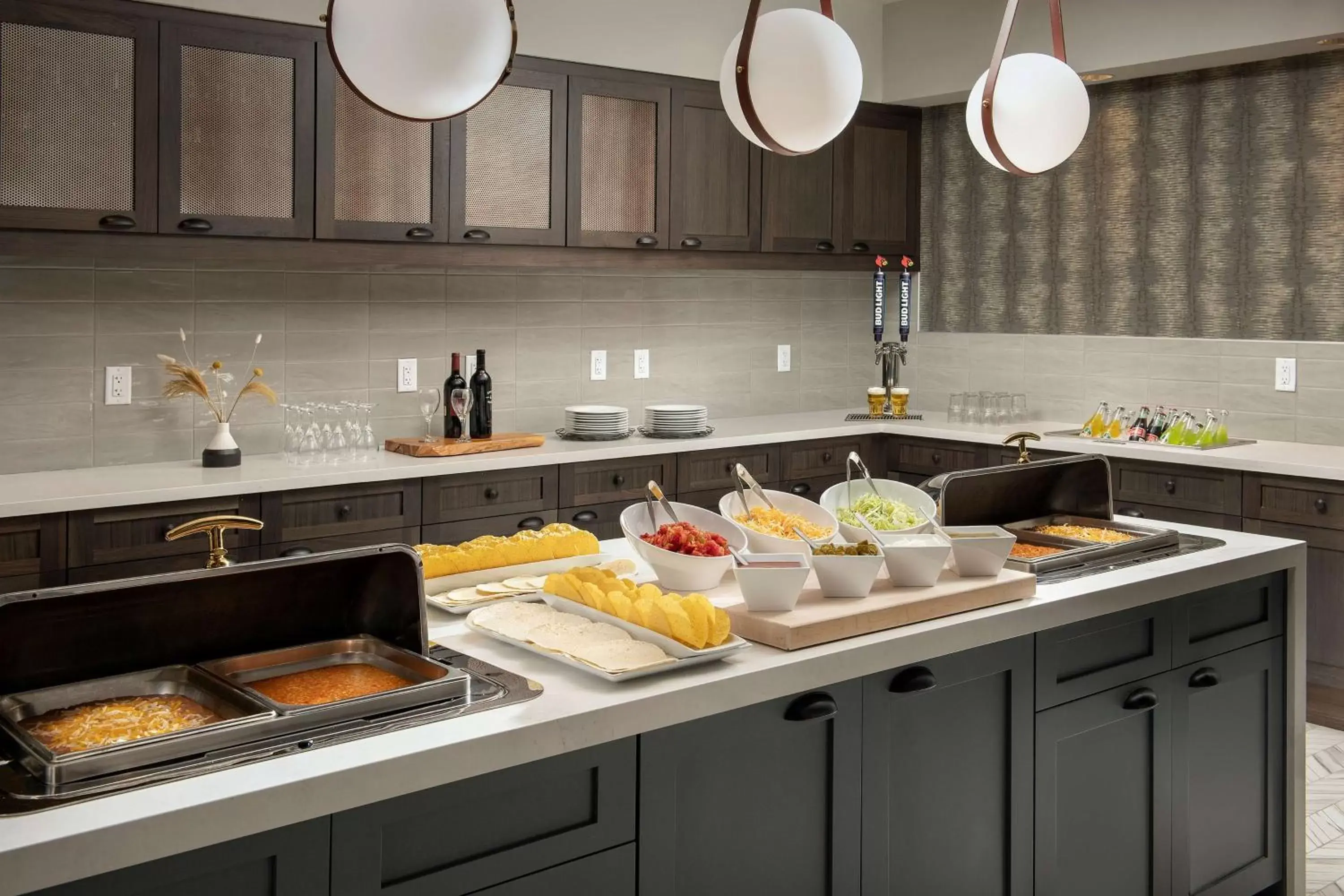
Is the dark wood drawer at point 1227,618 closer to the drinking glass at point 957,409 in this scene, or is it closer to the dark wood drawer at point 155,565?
the dark wood drawer at point 155,565

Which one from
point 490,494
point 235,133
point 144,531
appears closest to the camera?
point 144,531

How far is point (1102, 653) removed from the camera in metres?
2.76

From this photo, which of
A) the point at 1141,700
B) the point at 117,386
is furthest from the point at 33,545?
the point at 1141,700

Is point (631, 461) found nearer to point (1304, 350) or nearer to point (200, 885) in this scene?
point (1304, 350)

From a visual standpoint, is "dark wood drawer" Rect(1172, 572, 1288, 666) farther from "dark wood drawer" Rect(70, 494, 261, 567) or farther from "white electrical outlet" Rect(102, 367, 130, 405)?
"white electrical outlet" Rect(102, 367, 130, 405)

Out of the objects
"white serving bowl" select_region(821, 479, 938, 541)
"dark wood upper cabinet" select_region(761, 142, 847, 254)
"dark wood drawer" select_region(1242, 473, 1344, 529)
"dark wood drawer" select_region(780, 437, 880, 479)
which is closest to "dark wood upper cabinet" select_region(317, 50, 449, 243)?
"dark wood upper cabinet" select_region(761, 142, 847, 254)

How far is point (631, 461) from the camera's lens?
501 centimetres

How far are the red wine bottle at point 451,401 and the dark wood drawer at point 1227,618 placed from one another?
9.18ft

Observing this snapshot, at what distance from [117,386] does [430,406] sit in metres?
1.16

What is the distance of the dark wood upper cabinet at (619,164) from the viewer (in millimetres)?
5043

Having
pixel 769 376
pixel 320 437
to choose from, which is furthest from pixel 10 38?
pixel 769 376

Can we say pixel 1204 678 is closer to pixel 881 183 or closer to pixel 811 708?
pixel 811 708

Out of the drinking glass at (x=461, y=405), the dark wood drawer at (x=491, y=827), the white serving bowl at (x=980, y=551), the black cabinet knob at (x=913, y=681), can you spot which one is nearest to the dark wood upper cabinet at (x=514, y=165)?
the drinking glass at (x=461, y=405)

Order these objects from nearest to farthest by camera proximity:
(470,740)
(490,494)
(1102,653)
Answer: (470,740), (1102,653), (490,494)
